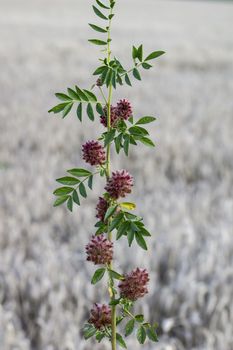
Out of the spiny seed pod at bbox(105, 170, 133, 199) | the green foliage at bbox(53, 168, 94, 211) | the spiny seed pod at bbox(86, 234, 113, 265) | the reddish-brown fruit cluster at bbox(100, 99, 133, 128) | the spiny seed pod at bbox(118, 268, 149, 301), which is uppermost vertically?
the reddish-brown fruit cluster at bbox(100, 99, 133, 128)

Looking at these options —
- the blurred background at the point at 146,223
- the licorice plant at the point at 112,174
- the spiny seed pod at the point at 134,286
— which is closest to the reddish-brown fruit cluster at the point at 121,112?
the licorice plant at the point at 112,174

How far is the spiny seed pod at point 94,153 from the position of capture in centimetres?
84

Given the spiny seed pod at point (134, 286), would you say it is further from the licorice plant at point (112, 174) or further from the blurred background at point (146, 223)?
the blurred background at point (146, 223)

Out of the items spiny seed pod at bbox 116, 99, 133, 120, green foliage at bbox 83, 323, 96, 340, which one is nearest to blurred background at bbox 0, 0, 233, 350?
green foliage at bbox 83, 323, 96, 340

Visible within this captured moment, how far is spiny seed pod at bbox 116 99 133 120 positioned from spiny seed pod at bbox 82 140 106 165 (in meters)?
0.05

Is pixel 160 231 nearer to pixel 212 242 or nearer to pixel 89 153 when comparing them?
pixel 212 242

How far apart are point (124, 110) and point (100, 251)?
20cm

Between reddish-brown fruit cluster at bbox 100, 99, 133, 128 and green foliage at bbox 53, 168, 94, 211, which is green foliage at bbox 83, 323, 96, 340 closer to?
green foliage at bbox 53, 168, 94, 211

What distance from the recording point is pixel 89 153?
84cm

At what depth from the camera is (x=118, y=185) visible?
0.83 metres

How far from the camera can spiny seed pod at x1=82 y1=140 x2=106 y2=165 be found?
839 mm

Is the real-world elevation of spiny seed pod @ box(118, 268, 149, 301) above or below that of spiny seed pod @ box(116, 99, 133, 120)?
below

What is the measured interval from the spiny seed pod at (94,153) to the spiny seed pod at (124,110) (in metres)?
0.05

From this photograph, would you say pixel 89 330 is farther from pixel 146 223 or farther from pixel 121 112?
pixel 146 223
